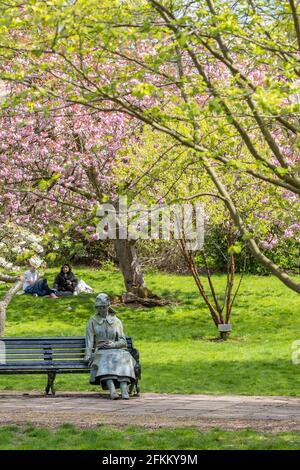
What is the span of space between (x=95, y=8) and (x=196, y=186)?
36.9ft

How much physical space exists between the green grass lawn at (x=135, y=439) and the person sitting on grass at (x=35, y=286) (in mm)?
16841

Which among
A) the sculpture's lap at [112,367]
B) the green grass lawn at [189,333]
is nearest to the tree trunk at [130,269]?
the green grass lawn at [189,333]

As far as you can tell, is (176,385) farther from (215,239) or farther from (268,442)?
(215,239)

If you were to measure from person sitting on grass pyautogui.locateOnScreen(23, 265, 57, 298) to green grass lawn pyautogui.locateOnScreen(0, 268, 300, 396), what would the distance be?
392mm

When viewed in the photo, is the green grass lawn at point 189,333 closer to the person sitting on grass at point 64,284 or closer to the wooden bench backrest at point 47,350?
the person sitting on grass at point 64,284

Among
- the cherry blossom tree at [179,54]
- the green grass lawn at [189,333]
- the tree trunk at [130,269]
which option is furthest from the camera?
the tree trunk at [130,269]

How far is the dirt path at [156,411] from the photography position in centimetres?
1073

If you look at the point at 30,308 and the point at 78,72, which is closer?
the point at 78,72

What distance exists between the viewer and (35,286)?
27.5 m

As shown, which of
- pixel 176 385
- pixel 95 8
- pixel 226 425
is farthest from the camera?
pixel 176 385

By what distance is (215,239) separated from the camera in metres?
28.9

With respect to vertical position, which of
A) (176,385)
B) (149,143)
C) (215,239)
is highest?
(149,143)

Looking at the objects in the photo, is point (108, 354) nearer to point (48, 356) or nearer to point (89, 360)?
point (89, 360)
